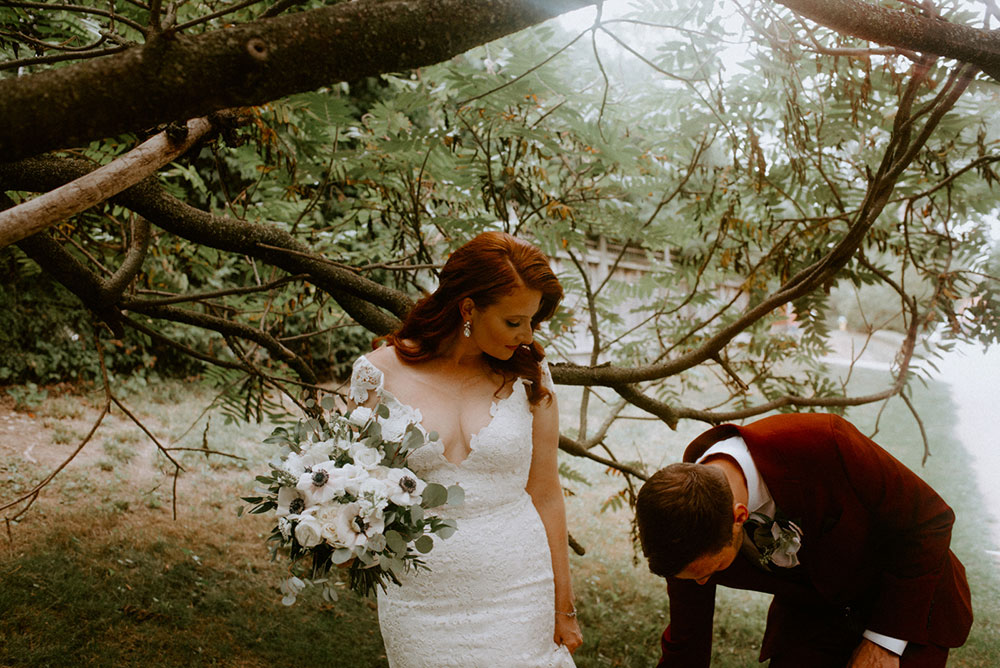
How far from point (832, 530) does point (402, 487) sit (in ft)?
4.21

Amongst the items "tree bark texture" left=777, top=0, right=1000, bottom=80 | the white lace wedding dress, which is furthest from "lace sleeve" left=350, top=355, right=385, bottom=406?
"tree bark texture" left=777, top=0, right=1000, bottom=80

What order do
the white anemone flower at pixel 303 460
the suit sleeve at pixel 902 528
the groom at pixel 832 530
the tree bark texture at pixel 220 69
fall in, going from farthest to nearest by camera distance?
the suit sleeve at pixel 902 528 < the groom at pixel 832 530 < the white anemone flower at pixel 303 460 < the tree bark texture at pixel 220 69

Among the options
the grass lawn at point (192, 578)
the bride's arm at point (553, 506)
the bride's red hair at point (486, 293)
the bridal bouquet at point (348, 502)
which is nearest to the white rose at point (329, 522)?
the bridal bouquet at point (348, 502)

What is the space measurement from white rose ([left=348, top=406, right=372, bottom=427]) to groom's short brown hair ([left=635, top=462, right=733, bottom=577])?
2.69 ft

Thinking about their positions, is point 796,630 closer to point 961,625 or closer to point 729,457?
point 961,625

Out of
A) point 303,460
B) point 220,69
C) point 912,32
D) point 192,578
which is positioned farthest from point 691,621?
point 192,578

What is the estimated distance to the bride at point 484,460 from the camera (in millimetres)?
2113

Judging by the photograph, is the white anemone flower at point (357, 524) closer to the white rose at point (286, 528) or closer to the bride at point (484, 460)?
the white rose at point (286, 528)

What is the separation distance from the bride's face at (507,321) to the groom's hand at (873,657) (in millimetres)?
→ 1384

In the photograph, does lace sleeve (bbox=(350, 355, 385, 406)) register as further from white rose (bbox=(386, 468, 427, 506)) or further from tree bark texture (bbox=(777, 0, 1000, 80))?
tree bark texture (bbox=(777, 0, 1000, 80))

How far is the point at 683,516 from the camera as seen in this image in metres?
1.80

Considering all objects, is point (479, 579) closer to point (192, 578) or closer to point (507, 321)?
point (507, 321)

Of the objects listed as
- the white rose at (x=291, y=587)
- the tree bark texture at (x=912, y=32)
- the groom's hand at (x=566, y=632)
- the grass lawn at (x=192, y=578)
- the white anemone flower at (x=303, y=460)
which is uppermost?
the tree bark texture at (x=912, y=32)

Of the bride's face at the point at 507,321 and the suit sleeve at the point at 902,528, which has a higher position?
the bride's face at the point at 507,321
